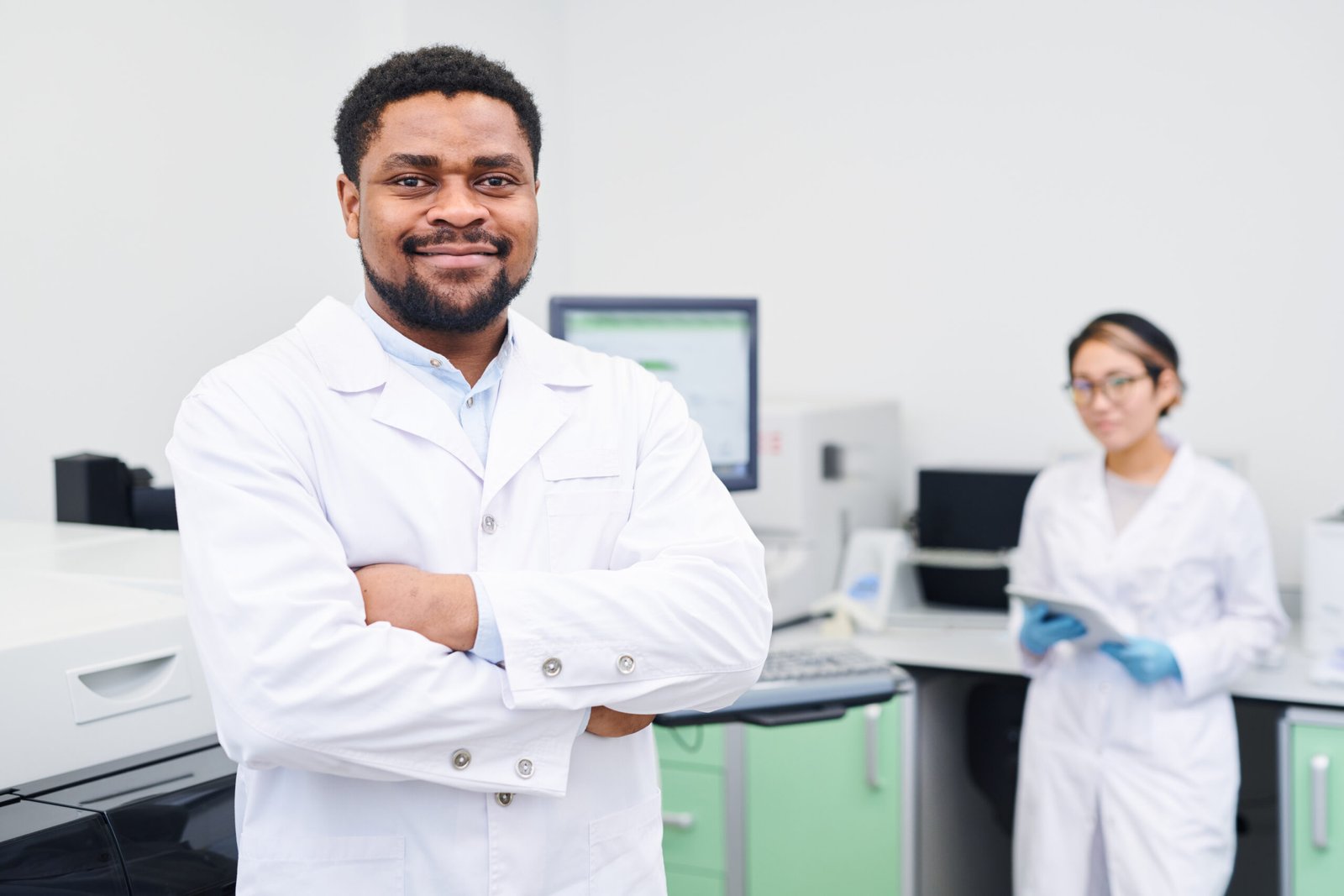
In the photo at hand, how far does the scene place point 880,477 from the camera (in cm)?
312

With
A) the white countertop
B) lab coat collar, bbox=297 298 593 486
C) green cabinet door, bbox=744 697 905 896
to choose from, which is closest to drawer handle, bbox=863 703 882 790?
green cabinet door, bbox=744 697 905 896

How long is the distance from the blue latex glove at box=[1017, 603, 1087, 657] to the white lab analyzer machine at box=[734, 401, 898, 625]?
56cm

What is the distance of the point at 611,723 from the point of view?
1.17m

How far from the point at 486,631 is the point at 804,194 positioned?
2474 mm

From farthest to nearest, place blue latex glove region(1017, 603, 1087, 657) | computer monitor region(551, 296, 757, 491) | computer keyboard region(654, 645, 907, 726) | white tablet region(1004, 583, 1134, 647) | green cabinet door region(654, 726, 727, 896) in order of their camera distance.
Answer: green cabinet door region(654, 726, 727, 896)
computer monitor region(551, 296, 757, 491)
blue latex glove region(1017, 603, 1087, 657)
white tablet region(1004, 583, 1134, 647)
computer keyboard region(654, 645, 907, 726)

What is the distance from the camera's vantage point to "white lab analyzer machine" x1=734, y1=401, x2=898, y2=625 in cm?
273

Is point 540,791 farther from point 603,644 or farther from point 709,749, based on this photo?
point 709,749

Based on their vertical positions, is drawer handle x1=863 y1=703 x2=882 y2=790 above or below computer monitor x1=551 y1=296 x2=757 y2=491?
below

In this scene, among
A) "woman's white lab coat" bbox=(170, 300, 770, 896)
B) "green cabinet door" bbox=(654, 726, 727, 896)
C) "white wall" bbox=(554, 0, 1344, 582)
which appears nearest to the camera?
"woman's white lab coat" bbox=(170, 300, 770, 896)

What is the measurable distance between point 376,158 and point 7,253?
1433mm

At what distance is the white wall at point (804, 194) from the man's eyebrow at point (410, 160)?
1453 millimetres

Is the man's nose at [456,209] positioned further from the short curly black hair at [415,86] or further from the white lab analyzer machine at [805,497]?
the white lab analyzer machine at [805,497]

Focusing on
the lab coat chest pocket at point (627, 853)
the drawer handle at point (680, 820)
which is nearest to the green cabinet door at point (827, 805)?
the drawer handle at point (680, 820)

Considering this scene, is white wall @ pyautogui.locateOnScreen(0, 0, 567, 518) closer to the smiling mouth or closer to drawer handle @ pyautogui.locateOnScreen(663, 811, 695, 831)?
drawer handle @ pyautogui.locateOnScreen(663, 811, 695, 831)
